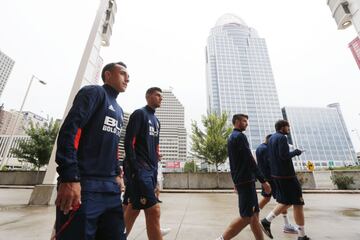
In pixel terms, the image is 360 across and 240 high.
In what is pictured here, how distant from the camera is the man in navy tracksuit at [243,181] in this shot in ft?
8.34

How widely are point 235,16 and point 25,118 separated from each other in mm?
168366

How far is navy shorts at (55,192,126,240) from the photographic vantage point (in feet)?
3.80

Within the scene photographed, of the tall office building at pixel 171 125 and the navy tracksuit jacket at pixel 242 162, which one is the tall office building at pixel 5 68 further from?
the navy tracksuit jacket at pixel 242 162

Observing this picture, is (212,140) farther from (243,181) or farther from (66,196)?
(66,196)

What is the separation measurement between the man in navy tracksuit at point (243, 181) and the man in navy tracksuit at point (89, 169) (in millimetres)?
1756

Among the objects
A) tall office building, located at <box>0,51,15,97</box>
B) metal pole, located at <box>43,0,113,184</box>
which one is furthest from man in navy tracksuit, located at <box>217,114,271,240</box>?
tall office building, located at <box>0,51,15,97</box>

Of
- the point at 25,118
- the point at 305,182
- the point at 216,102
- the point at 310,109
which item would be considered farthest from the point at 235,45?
the point at 305,182

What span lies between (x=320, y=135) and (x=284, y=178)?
163285 millimetres

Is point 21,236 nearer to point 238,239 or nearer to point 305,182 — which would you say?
point 238,239

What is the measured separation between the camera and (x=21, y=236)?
328 centimetres

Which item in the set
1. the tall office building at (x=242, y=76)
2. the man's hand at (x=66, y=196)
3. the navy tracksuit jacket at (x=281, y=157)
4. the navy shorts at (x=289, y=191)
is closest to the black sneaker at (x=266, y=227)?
the navy shorts at (x=289, y=191)

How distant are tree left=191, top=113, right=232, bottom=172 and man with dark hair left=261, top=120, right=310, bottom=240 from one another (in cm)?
1216

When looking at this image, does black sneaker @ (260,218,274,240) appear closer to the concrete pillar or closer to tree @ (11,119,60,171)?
the concrete pillar

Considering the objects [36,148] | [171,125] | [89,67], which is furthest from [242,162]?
[171,125]
